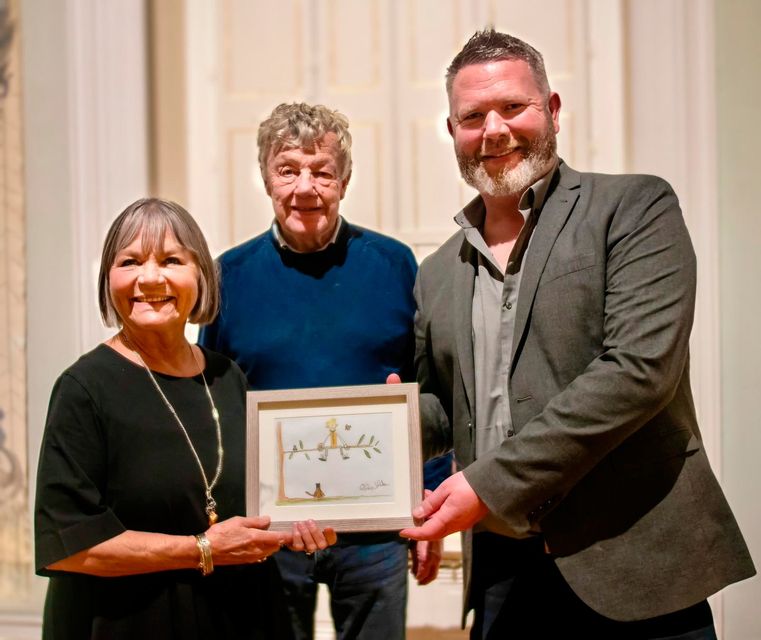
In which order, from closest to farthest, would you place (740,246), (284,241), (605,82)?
(284,241) < (740,246) < (605,82)

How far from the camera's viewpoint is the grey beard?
1.95 metres

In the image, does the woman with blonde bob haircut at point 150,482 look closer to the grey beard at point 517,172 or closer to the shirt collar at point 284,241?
the shirt collar at point 284,241

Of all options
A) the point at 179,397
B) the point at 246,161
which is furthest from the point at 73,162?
the point at 179,397

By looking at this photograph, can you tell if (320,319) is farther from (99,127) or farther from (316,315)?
(99,127)

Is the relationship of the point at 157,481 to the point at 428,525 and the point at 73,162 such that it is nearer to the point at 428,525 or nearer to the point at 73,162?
the point at 428,525

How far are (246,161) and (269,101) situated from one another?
0.29m

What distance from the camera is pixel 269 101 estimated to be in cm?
394

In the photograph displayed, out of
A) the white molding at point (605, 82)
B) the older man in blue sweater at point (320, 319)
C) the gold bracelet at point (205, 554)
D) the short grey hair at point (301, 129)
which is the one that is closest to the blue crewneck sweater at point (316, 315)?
the older man in blue sweater at point (320, 319)

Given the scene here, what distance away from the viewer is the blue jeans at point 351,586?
93.2 inches

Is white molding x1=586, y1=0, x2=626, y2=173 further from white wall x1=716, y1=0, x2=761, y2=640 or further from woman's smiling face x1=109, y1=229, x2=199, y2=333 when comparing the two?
woman's smiling face x1=109, y1=229, x2=199, y2=333

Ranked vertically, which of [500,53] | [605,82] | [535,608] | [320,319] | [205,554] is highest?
[605,82]

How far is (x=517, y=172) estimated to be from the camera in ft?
6.39

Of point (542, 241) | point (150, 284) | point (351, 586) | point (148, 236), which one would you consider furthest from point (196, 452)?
point (542, 241)
